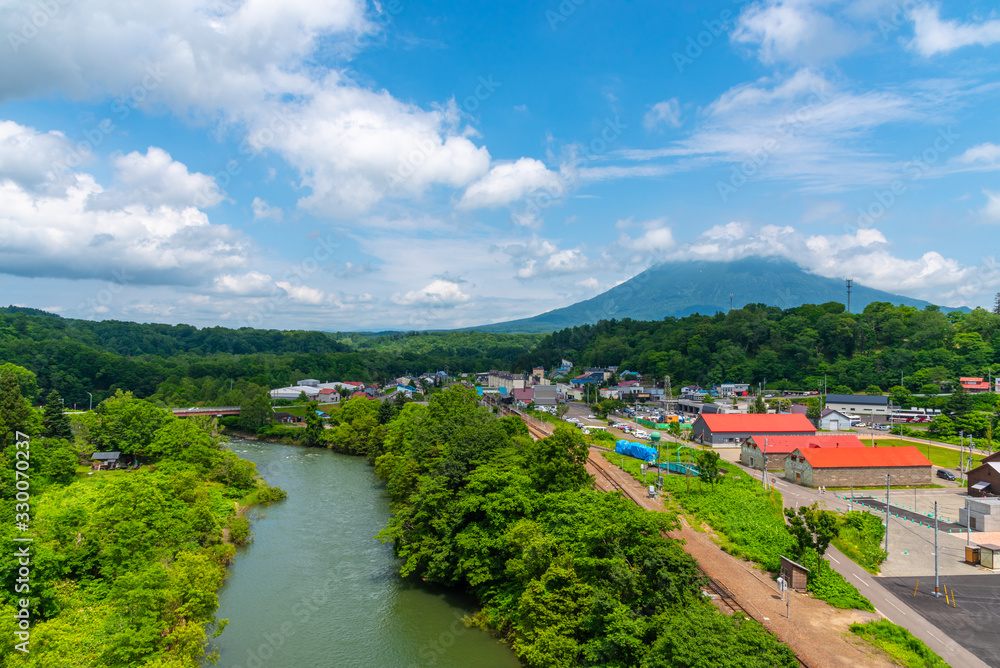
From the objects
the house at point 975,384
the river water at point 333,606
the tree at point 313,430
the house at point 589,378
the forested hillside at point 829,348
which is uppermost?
the forested hillside at point 829,348

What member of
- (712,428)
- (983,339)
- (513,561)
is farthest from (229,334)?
(983,339)

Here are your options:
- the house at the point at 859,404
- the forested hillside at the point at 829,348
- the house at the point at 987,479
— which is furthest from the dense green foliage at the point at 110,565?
the forested hillside at the point at 829,348

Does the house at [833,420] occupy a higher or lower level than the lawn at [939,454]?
higher

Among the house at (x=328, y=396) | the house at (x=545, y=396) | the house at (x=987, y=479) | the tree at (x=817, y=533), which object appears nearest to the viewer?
the tree at (x=817, y=533)

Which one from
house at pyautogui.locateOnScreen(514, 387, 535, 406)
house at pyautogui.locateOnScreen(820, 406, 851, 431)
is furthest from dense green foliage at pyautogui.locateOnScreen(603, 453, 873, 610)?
house at pyautogui.locateOnScreen(514, 387, 535, 406)

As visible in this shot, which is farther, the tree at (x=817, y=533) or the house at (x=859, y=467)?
the house at (x=859, y=467)

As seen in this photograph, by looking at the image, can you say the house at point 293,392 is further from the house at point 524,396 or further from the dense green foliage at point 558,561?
the dense green foliage at point 558,561
